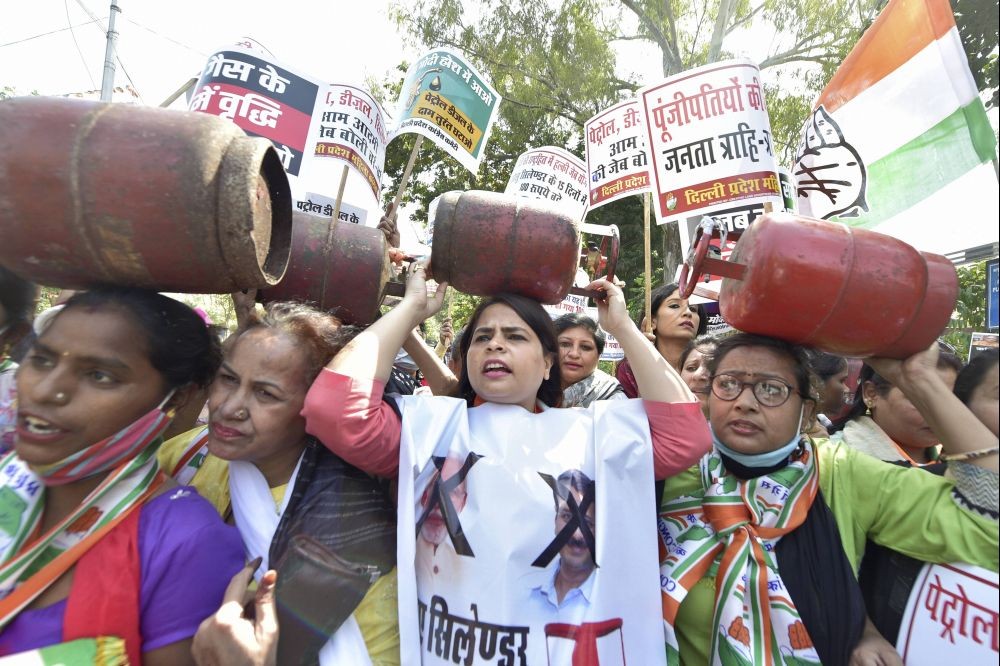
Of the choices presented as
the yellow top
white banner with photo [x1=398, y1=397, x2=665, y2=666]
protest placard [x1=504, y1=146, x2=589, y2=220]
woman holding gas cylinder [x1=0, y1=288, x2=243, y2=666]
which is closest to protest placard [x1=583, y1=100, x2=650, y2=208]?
protest placard [x1=504, y1=146, x2=589, y2=220]

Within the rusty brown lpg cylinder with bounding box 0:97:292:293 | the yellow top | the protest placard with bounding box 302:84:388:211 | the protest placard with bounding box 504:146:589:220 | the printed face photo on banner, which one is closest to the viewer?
the rusty brown lpg cylinder with bounding box 0:97:292:293

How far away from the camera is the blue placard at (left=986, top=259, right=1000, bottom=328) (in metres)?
1.44

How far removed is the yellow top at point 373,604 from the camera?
1719mm

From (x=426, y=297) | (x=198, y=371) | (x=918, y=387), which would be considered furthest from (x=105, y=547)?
(x=918, y=387)

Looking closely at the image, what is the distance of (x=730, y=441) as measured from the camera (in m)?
1.91

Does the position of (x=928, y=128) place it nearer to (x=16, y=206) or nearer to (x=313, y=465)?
(x=313, y=465)

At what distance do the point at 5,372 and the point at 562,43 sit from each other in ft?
46.7

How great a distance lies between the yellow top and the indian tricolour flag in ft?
6.43

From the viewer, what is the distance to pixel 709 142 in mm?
3447

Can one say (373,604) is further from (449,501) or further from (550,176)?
(550,176)

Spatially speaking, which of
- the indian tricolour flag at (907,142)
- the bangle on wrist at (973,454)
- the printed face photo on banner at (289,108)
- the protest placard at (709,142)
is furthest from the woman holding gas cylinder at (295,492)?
the protest placard at (709,142)

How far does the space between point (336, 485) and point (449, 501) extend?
1.17ft

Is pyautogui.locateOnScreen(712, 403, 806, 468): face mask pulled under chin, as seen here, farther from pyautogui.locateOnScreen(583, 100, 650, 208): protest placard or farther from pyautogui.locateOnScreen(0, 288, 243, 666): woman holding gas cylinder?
pyautogui.locateOnScreen(583, 100, 650, 208): protest placard

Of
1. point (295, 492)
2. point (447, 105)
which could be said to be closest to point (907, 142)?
point (295, 492)
